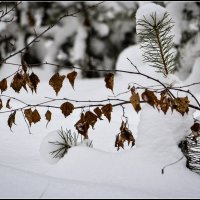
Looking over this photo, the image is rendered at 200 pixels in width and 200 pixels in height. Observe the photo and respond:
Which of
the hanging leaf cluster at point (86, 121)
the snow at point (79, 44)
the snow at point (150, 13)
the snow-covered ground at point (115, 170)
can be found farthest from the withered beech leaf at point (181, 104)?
the snow at point (79, 44)

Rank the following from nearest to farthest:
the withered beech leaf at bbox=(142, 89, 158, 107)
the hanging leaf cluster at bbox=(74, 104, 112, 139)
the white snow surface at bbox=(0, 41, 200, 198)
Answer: the white snow surface at bbox=(0, 41, 200, 198)
the withered beech leaf at bbox=(142, 89, 158, 107)
the hanging leaf cluster at bbox=(74, 104, 112, 139)

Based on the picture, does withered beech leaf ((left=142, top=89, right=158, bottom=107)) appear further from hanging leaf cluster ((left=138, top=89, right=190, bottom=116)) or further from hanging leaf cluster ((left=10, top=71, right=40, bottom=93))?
hanging leaf cluster ((left=10, top=71, right=40, bottom=93))

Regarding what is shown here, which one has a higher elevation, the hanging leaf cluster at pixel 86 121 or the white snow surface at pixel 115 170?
the hanging leaf cluster at pixel 86 121

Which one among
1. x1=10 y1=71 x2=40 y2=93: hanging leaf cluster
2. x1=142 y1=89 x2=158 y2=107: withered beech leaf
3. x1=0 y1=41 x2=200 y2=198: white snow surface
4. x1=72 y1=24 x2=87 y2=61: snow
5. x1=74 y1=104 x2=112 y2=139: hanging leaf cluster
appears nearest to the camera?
x1=0 y1=41 x2=200 y2=198: white snow surface

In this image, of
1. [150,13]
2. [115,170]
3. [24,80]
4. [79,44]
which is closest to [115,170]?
[115,170]

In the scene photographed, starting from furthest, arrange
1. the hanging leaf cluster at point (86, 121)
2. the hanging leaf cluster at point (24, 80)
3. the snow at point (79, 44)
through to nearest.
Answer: the snow at point (79, 44) → the hanging leaf cluster at point (24, 80) → the hanging leaf cluster at point (86, 121)

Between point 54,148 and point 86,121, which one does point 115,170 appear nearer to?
point 86,121

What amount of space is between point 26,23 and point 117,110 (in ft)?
12.7

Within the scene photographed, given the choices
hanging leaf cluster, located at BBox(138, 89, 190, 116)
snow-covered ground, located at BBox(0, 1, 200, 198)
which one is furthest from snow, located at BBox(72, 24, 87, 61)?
hanging leaf cluster, located at BBox(138, 89, 190, 116)

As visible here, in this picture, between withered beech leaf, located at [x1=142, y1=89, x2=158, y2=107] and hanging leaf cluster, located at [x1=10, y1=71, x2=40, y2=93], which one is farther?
hanging leaf cluster, located at [x1=10, y1=71, x2=40, y2=93]

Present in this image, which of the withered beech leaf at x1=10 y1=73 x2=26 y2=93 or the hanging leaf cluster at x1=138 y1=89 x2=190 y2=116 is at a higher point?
the withered beech leaf at x1=10 y1=73 x2=26 y2=93

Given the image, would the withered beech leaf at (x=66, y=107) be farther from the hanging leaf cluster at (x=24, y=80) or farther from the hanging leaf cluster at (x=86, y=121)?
the hanging leaf cluster at (x=24, y=80)

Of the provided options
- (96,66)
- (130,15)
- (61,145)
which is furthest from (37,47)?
(61,145)

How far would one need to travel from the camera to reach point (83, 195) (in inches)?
48.4
